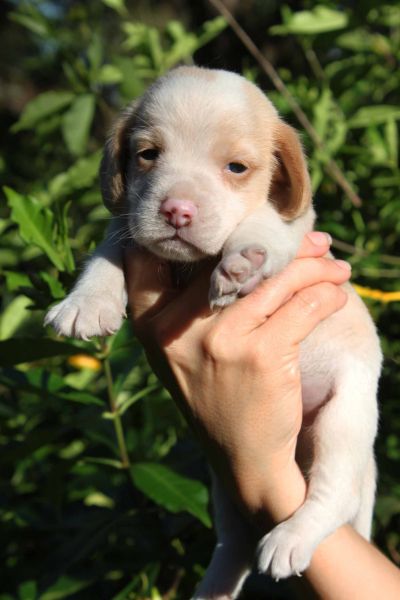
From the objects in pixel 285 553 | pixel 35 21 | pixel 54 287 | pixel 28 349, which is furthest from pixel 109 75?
pixel 285 553

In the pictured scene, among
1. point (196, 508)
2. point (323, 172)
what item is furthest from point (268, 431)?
point (323, 172)

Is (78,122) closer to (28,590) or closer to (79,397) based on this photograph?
(79,397)

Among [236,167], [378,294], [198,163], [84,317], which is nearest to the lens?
[84,317]

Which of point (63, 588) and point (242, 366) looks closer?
point (242, 366)

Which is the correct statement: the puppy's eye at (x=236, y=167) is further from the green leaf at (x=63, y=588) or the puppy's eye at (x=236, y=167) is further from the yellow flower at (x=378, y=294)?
the green leaf at (x=63, y=588)

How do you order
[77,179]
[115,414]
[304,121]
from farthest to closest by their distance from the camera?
[77,179] → [304,121] → [115,414]

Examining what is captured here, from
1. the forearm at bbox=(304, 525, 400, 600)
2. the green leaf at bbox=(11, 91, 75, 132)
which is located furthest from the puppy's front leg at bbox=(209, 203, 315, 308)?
the green leaf at bbox=(11, 91, 75, 132)

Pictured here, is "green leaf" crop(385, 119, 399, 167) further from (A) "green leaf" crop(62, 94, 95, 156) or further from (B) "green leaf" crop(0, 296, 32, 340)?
(B) "green leaf" crop(0, 296, 32, 340)

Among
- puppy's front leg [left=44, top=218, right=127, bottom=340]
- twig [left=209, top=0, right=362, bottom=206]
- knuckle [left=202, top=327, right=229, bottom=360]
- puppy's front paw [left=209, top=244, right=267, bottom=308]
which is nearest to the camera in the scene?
puppy's front paw [left=209, top=244, right=267, bottom=308]

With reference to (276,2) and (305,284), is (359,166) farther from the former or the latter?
(276,2)
